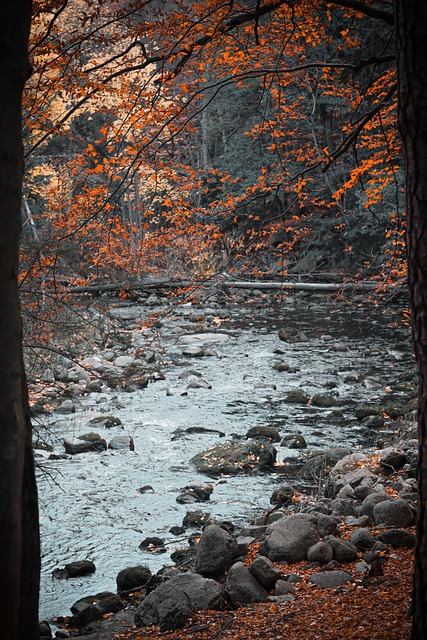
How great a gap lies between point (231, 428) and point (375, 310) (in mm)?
9254

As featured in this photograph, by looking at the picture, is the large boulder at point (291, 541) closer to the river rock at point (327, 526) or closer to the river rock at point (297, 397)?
the river rock at point (327, 526)

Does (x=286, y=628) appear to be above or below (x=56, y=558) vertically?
above

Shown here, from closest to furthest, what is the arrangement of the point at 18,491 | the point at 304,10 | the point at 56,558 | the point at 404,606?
the point at 18,491 < the point at 404,606 < the point at 304,10 < the point at 56,558

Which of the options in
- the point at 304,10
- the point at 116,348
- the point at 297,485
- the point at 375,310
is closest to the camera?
the point at 304,10

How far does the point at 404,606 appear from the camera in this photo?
3.64 m

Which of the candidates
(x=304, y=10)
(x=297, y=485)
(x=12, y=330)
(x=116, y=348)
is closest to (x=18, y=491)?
(x=12, y=330)

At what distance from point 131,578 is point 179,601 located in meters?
1.23

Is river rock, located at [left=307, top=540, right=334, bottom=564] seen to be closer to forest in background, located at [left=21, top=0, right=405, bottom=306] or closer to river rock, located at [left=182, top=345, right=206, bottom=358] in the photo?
forest in background, located at [left=21, top=0, right=405, bottom=306]

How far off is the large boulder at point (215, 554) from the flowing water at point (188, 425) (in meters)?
0.88

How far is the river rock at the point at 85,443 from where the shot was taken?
895 centimetres

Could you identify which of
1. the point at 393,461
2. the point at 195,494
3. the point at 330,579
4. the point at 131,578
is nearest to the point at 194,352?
the point at 195,494

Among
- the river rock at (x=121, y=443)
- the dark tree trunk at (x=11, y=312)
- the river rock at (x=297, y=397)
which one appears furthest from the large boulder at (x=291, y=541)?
the river rock at (x=297, y=397)

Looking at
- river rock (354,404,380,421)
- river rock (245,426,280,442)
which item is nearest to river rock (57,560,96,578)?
river rock (245,426,280,442)

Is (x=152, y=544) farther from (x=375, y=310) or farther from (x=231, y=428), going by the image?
(x=375, y=310)
